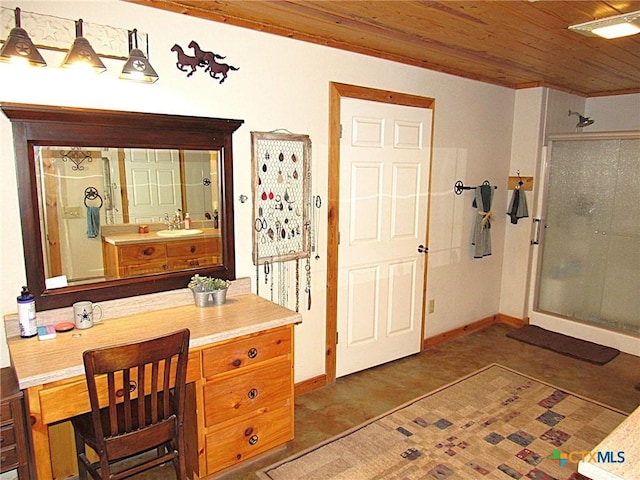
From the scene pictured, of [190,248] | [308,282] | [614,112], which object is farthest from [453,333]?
[614,112]

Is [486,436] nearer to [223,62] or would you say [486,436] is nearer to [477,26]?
[477,26]

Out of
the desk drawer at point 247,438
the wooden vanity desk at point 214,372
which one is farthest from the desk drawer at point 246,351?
the desk drawer at point 247,438

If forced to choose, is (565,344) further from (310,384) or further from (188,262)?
(188,262)

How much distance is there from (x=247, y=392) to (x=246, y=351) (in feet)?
0.73

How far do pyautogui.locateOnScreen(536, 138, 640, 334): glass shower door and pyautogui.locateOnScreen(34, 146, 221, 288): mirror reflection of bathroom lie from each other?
11.3ft

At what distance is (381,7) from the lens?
89.1 inches

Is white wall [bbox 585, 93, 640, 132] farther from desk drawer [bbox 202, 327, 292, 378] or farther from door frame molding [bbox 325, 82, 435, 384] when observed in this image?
desk drawer [bbox 202, 327, 292, 378]

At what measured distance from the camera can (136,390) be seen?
6.12 ft

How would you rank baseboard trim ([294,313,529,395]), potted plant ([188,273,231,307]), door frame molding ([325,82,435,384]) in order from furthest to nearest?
baseboard trim ([294,313,529,395]), door frame molding ([325,82,435,384]), potted plant ([188,273,231,307])

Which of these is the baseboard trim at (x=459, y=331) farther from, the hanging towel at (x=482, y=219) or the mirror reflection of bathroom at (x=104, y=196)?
the mirror reflection of bathroom at (x=104, y=196)

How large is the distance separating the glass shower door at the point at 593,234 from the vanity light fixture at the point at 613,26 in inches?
70.8

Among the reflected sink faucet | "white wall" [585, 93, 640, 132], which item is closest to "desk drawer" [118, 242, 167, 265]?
the reflected sink faucet

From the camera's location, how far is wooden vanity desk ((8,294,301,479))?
5.61 ft

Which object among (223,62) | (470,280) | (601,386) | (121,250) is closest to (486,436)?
(601,386)
